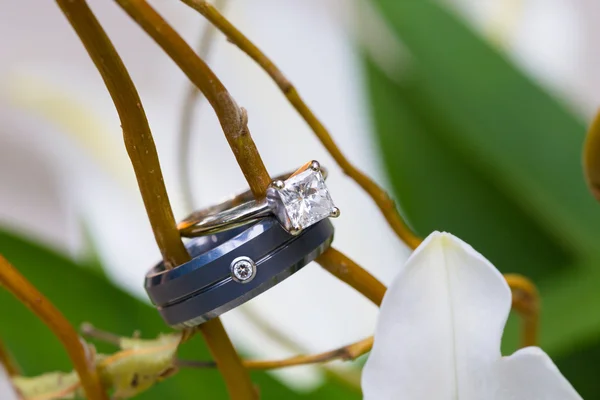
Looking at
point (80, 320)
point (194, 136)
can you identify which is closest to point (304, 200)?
point (80, 320)

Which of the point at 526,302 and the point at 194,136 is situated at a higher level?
the point at 194,136

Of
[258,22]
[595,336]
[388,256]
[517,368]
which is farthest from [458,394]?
[258,22]

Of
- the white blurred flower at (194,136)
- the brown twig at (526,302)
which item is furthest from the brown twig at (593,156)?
the white blurred flower at (194,136)

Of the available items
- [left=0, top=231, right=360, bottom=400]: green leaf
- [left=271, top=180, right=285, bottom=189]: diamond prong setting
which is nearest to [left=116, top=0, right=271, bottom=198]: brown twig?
[left=271, top=180, right=285, bottom=189]: diamond prong setting

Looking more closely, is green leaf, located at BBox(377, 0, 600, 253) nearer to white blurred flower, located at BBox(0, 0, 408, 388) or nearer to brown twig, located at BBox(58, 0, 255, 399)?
white blurred flower, located at BBox(0, 0, 408, 388)

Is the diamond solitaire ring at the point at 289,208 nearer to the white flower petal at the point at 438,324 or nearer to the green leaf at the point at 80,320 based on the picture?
the white flower petal at the point at 438,324

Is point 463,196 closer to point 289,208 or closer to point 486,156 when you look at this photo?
point 486,156
